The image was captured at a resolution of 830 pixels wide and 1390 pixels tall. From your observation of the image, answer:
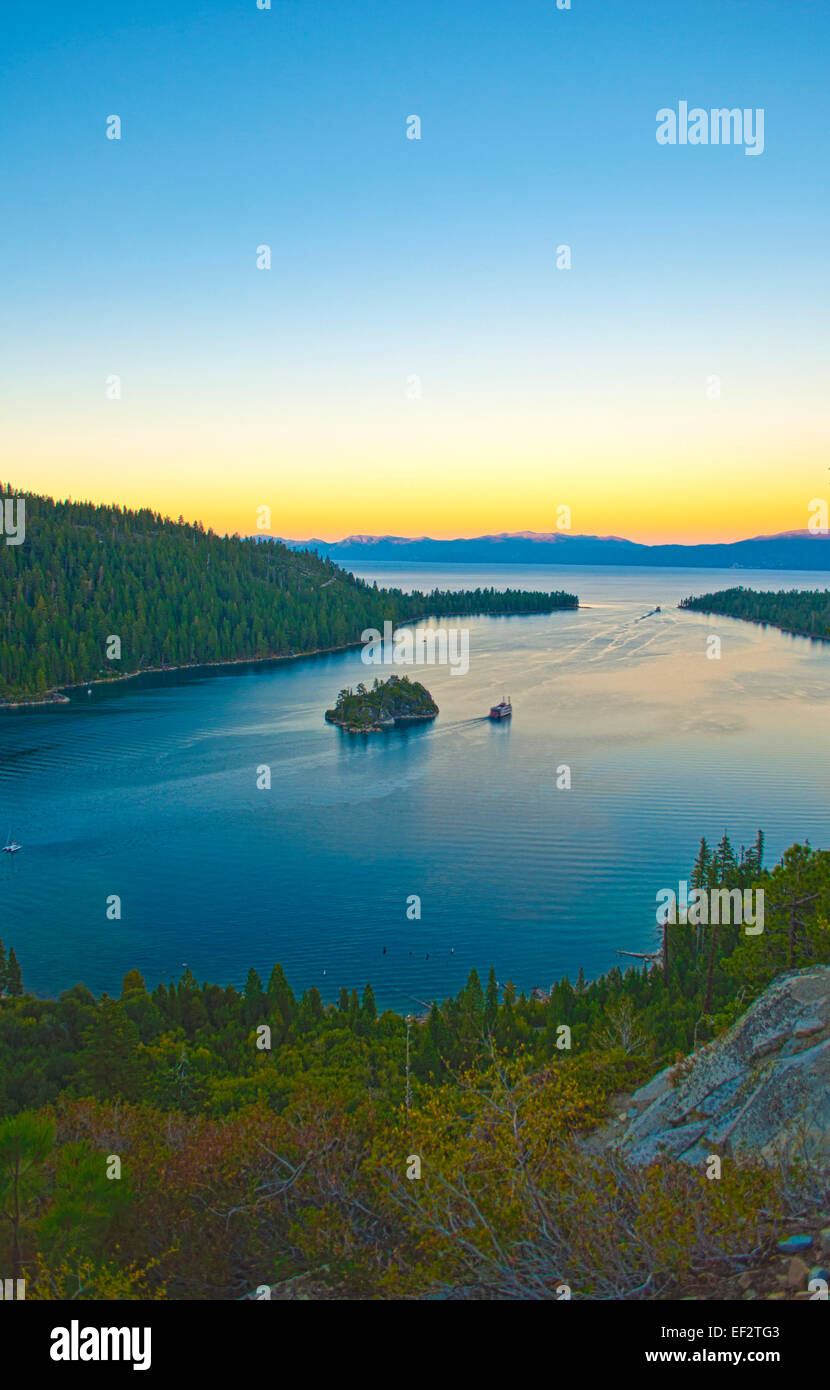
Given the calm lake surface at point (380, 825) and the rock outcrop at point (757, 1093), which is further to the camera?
the calm lake surface at point (380, 825)

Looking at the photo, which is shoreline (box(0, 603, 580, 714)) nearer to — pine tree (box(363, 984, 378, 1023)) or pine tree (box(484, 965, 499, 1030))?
pine tree (box(363, 984, 378, 1023))

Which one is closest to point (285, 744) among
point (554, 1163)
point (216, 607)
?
point (554, 1163)

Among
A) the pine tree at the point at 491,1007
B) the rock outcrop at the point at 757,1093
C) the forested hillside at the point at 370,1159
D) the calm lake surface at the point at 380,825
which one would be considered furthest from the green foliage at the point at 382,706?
the rock outcrop at the point at 757,1093

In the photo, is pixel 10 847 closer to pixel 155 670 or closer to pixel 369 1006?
pixel 369 1006

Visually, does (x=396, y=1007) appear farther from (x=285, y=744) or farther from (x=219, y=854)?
(x=285, y=744)

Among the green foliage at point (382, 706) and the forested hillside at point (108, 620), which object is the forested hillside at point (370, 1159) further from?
the forested hillside at point (108, 620)

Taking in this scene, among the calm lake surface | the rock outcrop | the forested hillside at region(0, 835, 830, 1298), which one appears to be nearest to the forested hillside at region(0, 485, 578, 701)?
the calm lake surface
